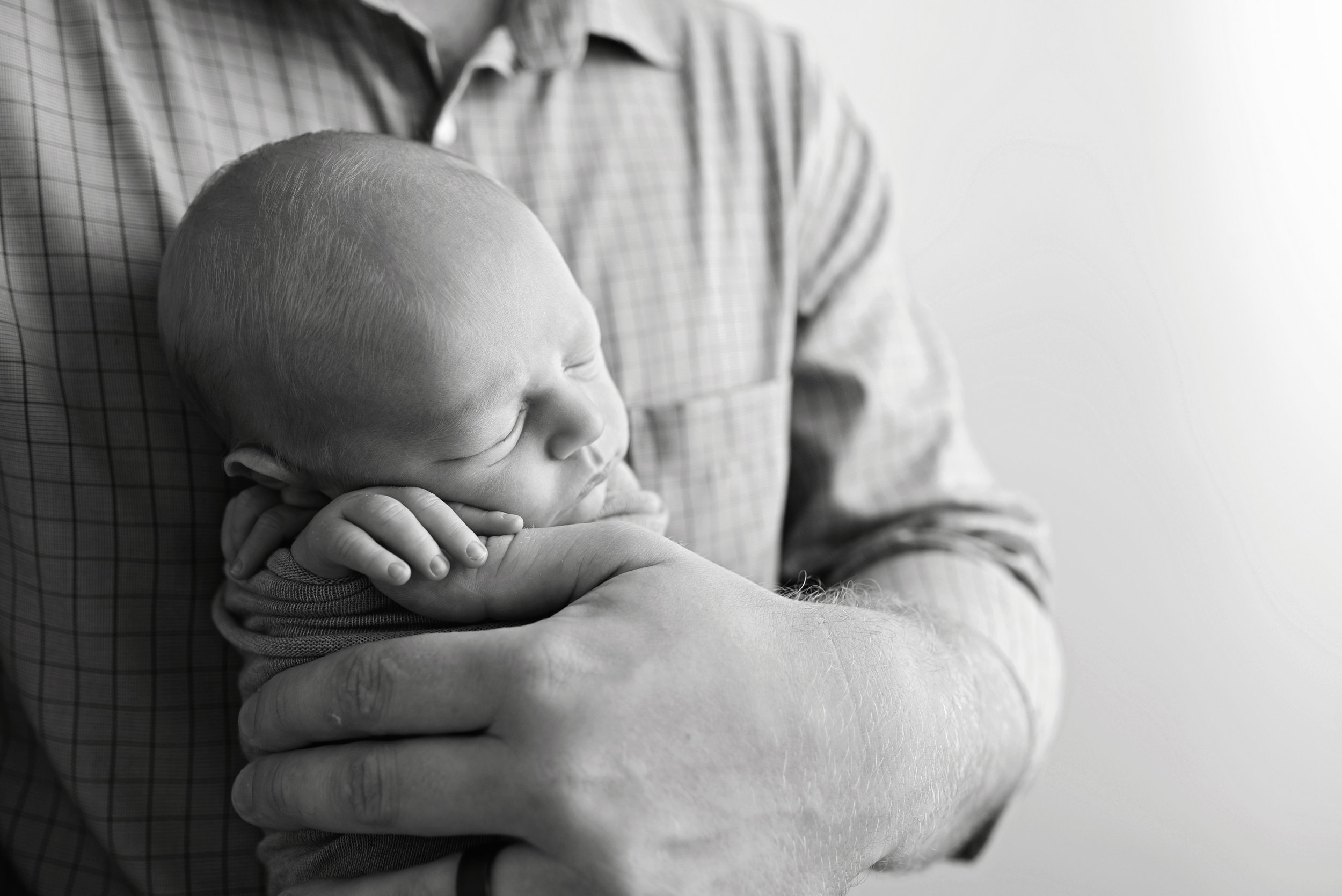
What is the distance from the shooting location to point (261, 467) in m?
0.83

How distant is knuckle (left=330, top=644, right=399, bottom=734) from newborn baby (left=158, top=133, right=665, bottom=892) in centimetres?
5

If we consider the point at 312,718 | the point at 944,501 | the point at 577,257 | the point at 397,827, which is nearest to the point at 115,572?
the point at 312,718

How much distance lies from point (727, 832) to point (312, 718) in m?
0.33

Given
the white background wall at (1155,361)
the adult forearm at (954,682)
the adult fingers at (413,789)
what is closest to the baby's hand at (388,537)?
the adult fingers at (413,789)

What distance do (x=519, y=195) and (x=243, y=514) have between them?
0.50 m

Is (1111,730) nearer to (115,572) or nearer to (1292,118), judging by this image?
(1292,118)

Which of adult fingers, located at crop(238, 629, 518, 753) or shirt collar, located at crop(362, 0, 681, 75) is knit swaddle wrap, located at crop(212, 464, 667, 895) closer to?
adult fingers, located at crop(238, 629, 518, 753)

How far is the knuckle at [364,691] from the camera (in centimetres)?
74

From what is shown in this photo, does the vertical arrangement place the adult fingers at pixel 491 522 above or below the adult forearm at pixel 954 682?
above

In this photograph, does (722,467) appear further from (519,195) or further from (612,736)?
(612,736)

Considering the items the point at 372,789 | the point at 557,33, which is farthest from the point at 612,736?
the point at 557,33

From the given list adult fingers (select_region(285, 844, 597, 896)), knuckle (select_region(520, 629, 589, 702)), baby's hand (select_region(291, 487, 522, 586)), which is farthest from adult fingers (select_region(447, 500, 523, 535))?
adult fingers (select_region(285, 844, 597, 896))

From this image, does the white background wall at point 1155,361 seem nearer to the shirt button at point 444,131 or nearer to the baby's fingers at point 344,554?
the shirt button at point 444,131

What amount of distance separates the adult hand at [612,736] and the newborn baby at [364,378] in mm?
48
